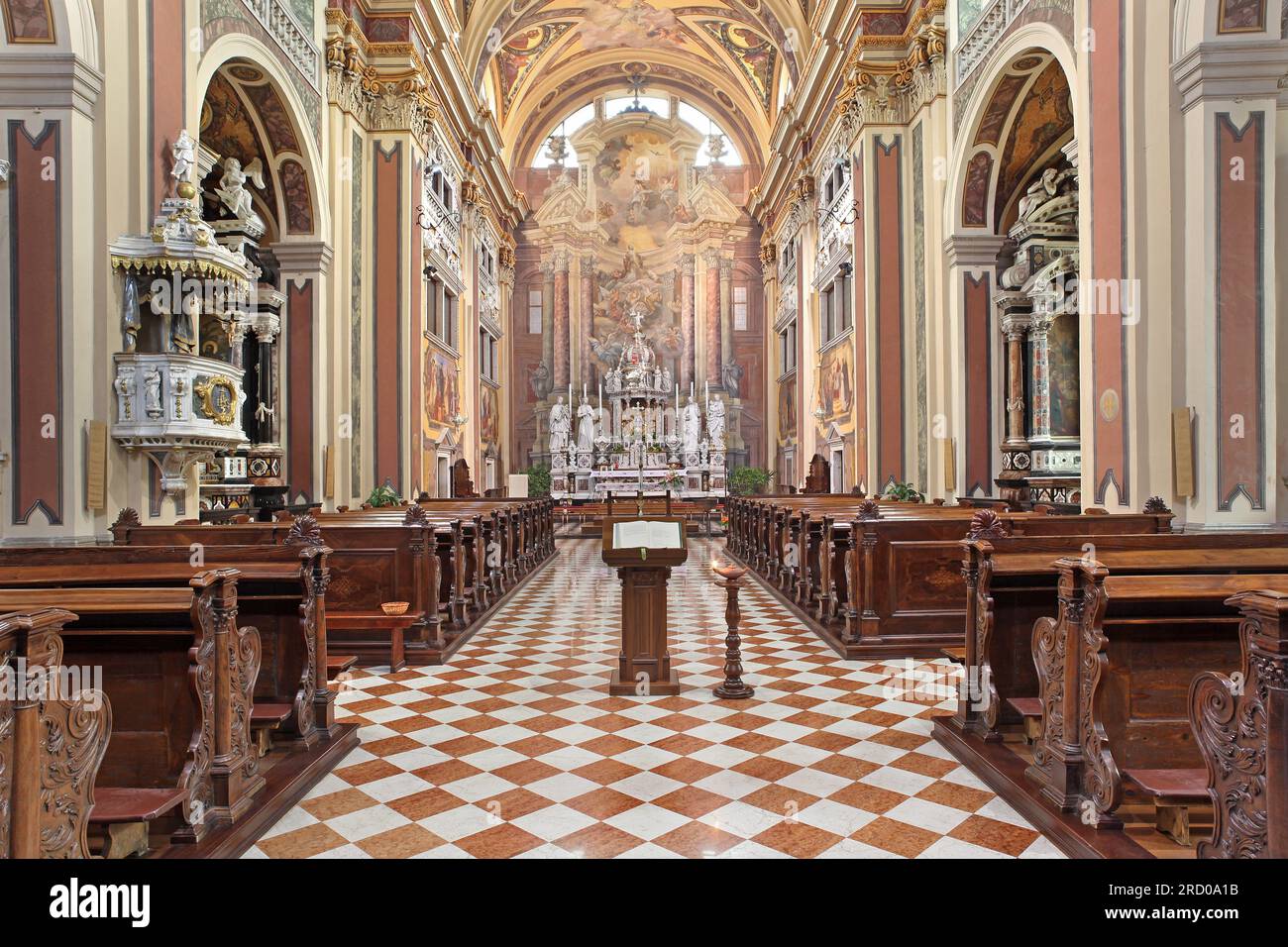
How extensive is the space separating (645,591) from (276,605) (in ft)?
7.36

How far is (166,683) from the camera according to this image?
128 inches

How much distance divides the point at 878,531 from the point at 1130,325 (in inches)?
107

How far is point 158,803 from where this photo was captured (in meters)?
2.91

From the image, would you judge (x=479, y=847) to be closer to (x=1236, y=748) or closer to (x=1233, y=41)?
(x=1236, y=748)

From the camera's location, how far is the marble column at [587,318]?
25.9 m

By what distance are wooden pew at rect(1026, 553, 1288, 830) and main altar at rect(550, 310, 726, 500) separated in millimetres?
18405

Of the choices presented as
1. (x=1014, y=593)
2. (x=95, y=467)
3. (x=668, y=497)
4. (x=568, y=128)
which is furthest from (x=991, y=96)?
(x=568, y=128)

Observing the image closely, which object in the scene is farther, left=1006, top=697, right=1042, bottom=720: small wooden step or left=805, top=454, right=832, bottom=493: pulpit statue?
left=805, top=454, right=832, bottom=493: pulpit statue

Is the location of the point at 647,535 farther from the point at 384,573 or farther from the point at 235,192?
the point at 235,192

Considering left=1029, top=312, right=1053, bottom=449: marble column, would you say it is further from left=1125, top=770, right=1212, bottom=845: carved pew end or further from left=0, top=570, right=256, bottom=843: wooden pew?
left=0, top=570, right=256, bottom=843: wooden pew

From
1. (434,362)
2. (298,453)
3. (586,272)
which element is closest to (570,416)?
(586,272)

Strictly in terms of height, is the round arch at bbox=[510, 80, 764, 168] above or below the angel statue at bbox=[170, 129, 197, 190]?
above

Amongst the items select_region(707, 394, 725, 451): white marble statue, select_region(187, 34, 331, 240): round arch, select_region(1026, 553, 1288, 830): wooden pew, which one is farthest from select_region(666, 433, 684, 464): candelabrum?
select_region(1026, 553, 1288, 830): wooden pew

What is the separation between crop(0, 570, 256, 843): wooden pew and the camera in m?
3.15
